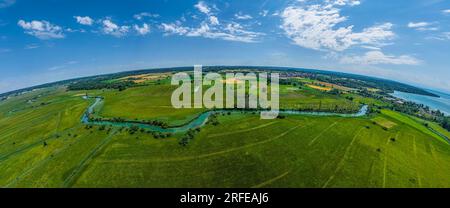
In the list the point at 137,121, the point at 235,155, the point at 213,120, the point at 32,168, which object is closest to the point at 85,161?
the point at 32,168

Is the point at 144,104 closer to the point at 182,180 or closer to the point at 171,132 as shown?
the point at 171,132

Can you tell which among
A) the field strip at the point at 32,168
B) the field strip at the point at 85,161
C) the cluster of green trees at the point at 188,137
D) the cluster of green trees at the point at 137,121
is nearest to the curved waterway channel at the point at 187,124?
the cluster of green trees at the point at 137,121

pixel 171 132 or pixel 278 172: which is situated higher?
pixel 171 132

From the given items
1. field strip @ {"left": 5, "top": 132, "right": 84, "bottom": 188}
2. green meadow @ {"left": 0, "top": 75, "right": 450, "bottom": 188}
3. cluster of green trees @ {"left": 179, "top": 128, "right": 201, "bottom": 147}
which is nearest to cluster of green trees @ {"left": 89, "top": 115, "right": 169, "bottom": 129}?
green meadow @ {"left": 0, "top": 75, "right": 450, "bottom": 188}

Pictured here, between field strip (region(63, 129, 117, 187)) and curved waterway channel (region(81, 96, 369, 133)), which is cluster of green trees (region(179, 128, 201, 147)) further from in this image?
field strip (region(63, 129, 117, 187))

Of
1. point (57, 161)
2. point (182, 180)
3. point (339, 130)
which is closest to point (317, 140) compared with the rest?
point (339, 130)

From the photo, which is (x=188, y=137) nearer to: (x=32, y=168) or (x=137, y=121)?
(x=137, y=121)
